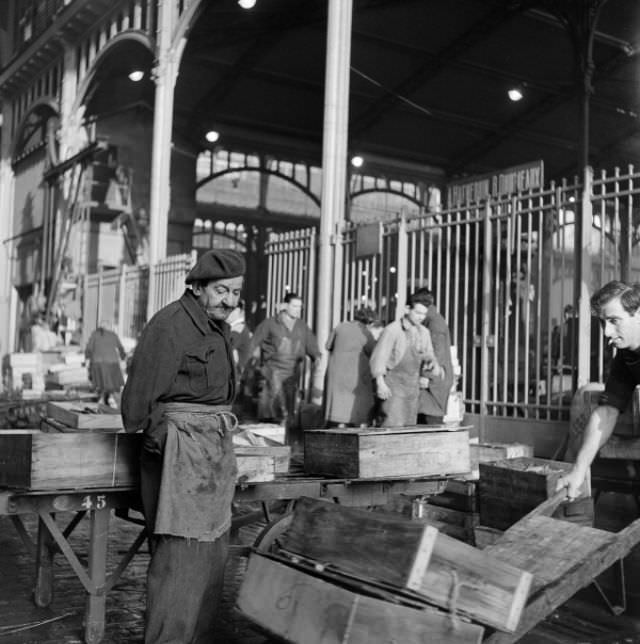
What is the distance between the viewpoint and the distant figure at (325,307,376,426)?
9.65m

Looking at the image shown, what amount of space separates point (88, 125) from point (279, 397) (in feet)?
52.3

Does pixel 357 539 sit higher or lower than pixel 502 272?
lower

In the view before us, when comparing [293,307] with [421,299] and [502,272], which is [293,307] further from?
[502,272]

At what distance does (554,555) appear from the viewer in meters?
3.74

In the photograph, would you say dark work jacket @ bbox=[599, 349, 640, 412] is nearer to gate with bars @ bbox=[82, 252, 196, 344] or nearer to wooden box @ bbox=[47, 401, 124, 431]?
wooden box @ bbox=[47, 401, 124, 431]

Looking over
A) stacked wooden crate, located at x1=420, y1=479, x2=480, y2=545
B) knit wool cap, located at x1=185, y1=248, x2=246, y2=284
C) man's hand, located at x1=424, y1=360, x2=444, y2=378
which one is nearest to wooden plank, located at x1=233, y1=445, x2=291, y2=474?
knit wool cap, located at x1=185, y1=248, x2=246, y2=284

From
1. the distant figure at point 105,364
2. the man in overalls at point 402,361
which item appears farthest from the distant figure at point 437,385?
the distant figure at point 105,364

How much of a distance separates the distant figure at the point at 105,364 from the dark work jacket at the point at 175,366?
35.1ft

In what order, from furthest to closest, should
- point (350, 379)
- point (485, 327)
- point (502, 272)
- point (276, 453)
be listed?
point (502, 272) < point (485, 327) < point (350, 379) < point (276, 453)

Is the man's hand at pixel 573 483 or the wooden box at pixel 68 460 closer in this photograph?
the man's hand at pixel 573 483

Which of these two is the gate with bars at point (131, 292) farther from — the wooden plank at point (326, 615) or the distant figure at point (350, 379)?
the wooden plank at point (326, 615)

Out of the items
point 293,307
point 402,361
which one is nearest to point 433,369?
point 402,361

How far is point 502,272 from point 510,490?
7756mm

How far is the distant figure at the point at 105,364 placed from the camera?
14523 mm
